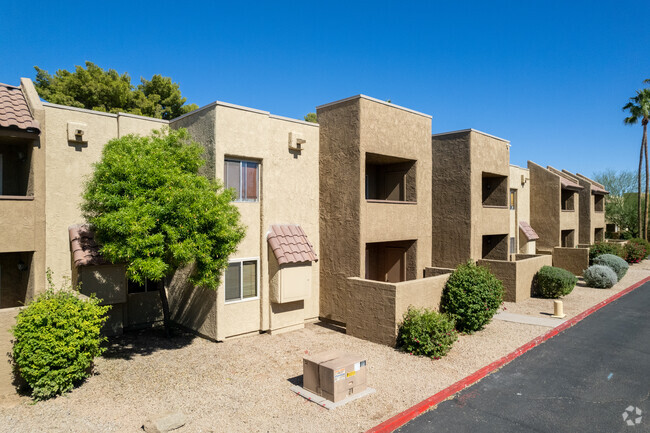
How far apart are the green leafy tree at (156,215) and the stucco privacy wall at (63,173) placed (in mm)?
2388

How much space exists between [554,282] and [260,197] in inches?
583

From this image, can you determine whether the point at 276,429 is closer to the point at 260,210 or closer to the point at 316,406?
the point at 316,406

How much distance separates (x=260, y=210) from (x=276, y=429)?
25.2 feet

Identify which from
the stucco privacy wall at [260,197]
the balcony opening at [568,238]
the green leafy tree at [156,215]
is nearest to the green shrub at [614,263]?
the balcony opening at [568,238]

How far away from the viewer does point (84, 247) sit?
12047mm

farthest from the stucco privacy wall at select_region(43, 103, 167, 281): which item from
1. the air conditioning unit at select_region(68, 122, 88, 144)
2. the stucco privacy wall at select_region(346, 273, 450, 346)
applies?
the stucco privacy wall at select_region(346, 273, 450, 346)

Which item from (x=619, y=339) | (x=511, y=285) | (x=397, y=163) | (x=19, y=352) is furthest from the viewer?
(x=511, y=285)

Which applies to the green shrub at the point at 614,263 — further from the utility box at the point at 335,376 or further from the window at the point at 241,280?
the utility box at the point at 335,376

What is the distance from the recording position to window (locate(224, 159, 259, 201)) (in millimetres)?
13031

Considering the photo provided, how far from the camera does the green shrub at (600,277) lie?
74.1 feet

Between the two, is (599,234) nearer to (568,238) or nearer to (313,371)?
(568,238)

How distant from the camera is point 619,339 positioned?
13.4 m

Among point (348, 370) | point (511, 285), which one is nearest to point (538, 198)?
point (511, 285)

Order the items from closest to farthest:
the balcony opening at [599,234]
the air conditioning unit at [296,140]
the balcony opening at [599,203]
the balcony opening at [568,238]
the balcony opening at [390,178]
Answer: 1. the air conditioning unit at [296,140]
2. the balcony opening at [390,178]
3. the balcony opening at [568,238]
4. the balcony opening at [599,234]
5. the balcony opening at [599,203]
